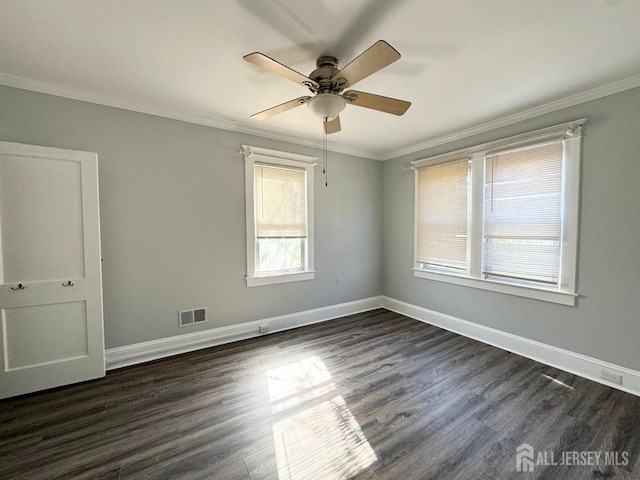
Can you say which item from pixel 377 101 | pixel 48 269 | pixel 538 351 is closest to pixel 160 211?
pixel 48 269

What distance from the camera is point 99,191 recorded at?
2.54m

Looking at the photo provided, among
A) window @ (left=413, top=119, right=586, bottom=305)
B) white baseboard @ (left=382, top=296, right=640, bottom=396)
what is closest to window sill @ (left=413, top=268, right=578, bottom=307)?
window @ (left=413, top=119, right=586, bottom=305)

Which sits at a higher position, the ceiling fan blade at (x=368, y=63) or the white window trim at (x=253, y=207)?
the ceiling fan blade at (x=368, y=63)

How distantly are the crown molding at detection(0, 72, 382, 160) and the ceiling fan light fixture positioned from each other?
1.54 metres

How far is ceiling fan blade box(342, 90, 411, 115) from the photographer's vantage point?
193 cm

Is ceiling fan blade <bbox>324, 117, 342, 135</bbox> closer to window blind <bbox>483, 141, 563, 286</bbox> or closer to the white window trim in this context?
the white window trim

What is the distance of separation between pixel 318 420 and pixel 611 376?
2643 mm

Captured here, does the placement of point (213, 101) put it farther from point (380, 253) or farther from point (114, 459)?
point (380, 253)

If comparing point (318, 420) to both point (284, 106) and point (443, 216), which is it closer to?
point (284, 106)

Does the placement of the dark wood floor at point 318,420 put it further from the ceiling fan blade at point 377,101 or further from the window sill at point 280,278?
the ceiling fan blade at point 377,101

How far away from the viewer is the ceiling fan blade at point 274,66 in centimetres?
149

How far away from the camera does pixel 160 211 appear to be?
2.81 metres
